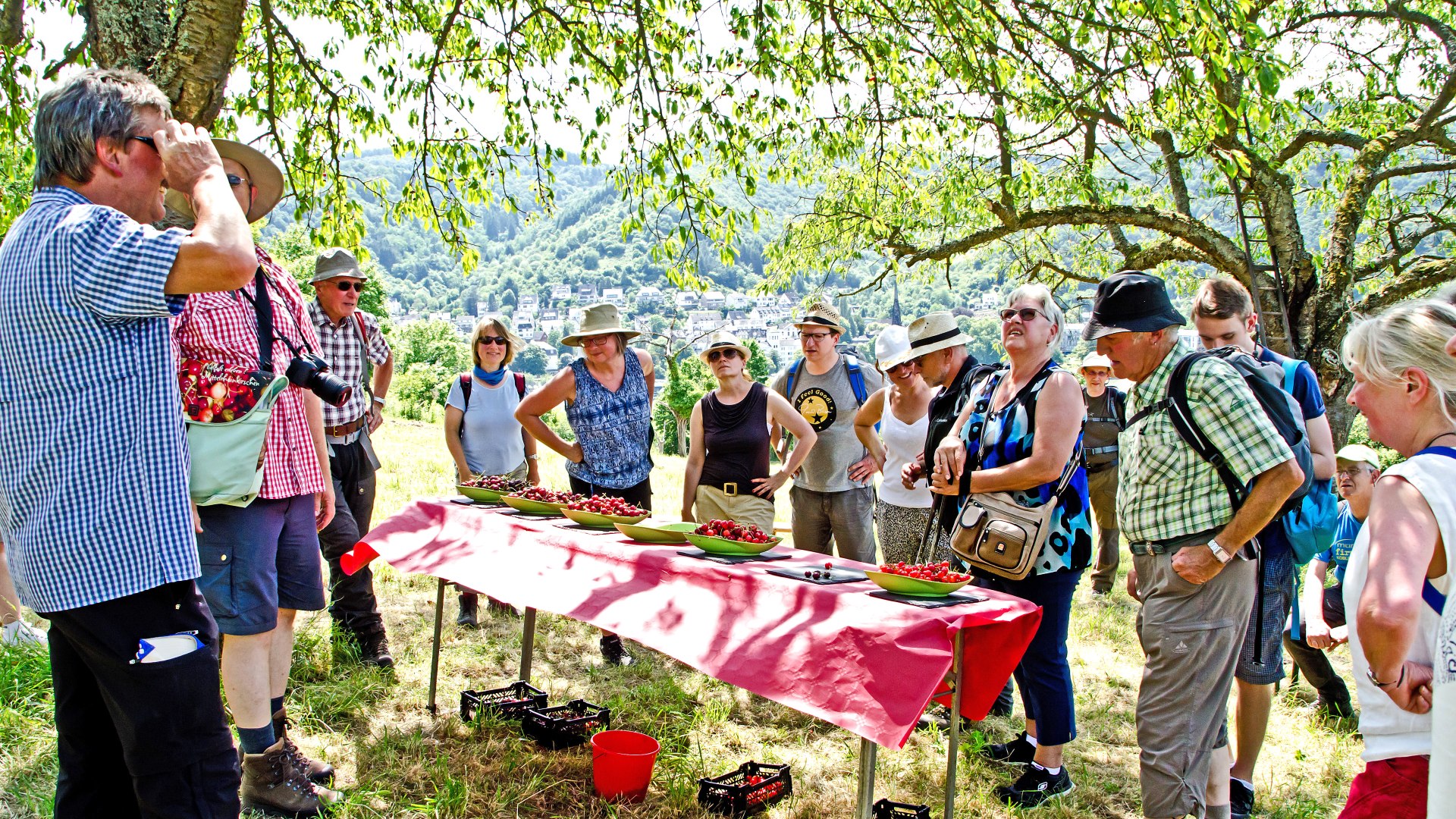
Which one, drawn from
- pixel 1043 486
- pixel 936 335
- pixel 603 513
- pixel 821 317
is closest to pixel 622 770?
pixel 603 513

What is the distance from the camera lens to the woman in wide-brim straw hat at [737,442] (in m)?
4.87

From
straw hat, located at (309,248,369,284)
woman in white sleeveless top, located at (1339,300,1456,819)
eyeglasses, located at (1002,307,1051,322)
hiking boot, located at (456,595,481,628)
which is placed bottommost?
hiking boot, located at (456,595,481,628)

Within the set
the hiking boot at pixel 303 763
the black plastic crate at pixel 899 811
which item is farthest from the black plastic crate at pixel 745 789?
the hiking boot at pixel 303 763

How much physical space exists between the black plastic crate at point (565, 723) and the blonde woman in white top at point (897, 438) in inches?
69.2

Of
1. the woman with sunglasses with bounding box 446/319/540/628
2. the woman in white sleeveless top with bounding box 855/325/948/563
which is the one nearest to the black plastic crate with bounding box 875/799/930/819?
the woman in white sleeveless top with bounding box 855/325/948/563

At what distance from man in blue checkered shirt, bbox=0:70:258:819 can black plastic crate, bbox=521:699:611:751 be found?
1816mm

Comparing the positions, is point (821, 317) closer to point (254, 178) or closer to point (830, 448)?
point (830, 448)

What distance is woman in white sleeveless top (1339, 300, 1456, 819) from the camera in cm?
162

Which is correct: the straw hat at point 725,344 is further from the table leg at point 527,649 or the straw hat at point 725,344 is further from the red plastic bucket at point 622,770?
the red plastic bucket at point 622,770

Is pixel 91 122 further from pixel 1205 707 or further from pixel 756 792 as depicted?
pixel 1205 707

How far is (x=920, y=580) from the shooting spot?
2.57 meters

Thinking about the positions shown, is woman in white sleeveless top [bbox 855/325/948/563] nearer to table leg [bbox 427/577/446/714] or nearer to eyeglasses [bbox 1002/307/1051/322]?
eyeglasses [bbox 1002/307/1051/322]

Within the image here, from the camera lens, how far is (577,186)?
18550 centimetres

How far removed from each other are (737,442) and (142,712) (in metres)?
3.33
